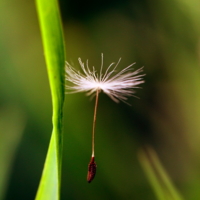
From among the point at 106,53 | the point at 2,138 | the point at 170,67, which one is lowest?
the point at 2,138

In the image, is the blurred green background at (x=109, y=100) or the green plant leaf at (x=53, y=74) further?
the blurred green background at (x=109, y=100)

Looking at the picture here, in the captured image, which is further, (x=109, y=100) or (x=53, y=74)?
(x=109, y=100)

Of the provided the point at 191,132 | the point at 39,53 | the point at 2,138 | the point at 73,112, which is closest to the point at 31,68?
the point at 39,53

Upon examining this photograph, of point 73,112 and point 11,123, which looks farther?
point 73,112

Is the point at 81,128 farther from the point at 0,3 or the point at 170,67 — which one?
the point at 0,3

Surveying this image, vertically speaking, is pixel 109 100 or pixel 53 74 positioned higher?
pixel 109 100
